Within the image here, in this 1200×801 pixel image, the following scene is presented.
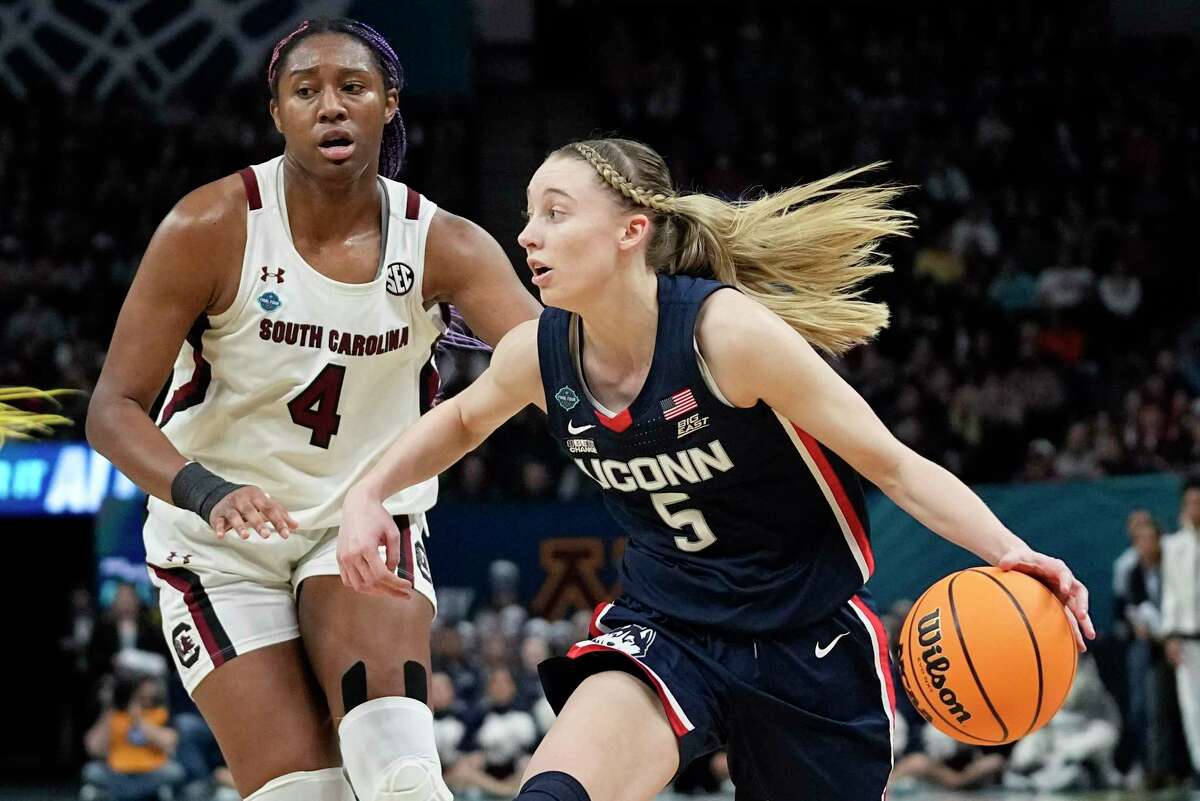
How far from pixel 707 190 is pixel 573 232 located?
1382 cm

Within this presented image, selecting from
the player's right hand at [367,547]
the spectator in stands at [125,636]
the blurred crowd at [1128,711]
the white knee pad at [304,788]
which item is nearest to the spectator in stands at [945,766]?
the blurred crowd at [1128,711]

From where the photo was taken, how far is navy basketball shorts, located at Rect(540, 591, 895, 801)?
3.65m

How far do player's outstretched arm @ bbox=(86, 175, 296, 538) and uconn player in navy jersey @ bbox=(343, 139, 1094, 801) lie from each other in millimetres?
620

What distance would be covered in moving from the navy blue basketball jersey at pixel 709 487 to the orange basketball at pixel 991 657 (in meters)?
0.28

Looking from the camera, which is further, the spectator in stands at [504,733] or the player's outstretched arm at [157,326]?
the spectator in stands at [504,733]

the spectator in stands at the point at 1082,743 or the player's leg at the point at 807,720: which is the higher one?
the player's leg at the point at 807,720

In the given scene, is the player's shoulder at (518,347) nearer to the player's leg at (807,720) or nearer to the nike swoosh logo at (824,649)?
the player's leg at (807,720)

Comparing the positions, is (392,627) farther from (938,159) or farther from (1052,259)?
(938,159)

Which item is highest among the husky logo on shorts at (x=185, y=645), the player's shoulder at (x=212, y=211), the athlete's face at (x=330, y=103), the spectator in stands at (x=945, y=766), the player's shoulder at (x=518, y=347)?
the athlete's face at (x=330, y=103)

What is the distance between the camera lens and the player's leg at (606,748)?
3342 mm

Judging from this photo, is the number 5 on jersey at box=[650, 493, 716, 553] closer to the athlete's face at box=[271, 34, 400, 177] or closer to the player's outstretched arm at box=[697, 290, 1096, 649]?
the player's outstretched arm at box=[697, 290, 1096, 649]

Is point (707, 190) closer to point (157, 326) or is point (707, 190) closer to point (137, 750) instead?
point (137, 750)

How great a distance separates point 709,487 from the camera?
146 inches

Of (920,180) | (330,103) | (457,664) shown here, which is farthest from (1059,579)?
(920,180)
